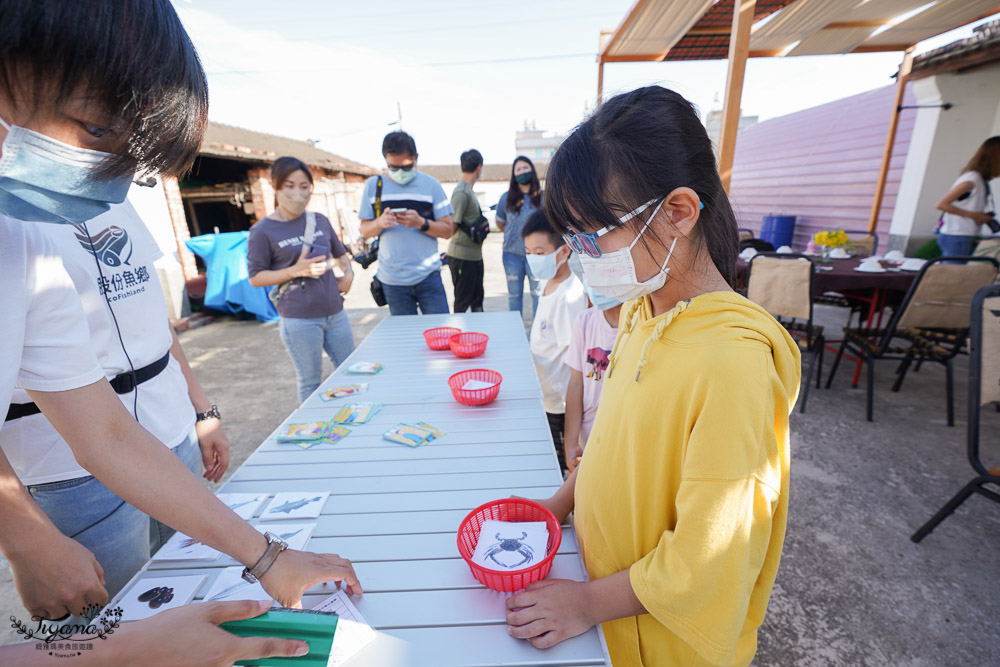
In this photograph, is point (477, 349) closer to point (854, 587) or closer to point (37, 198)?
point (37, 198)

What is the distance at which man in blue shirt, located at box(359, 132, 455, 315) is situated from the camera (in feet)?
10.9

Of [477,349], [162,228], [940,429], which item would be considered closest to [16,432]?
[477,349]

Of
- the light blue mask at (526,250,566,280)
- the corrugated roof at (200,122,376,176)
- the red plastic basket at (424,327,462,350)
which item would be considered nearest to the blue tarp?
the corrugated roof at (200,122,376,176)

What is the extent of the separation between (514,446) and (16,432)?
1.32 m

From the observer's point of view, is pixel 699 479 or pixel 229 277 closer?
pixel 699 479

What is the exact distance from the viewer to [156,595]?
3.04ft

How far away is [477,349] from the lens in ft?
7.77

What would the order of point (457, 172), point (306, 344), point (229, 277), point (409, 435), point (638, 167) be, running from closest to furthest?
point (638, 167), point (409, 435), point (306, 344), point (229, 277), point (457, 172)

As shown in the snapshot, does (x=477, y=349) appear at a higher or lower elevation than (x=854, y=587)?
higher

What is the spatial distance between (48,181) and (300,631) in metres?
0.83

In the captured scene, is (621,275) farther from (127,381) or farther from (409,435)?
(127,381)

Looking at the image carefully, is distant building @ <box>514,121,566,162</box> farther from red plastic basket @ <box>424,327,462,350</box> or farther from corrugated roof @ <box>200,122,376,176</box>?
red plastic basket @ <box>424,327,462,350</box>

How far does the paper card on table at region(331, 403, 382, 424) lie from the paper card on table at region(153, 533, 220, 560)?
646 mm

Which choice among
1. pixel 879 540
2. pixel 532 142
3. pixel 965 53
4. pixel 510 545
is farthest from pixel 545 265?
pixel 532 142
